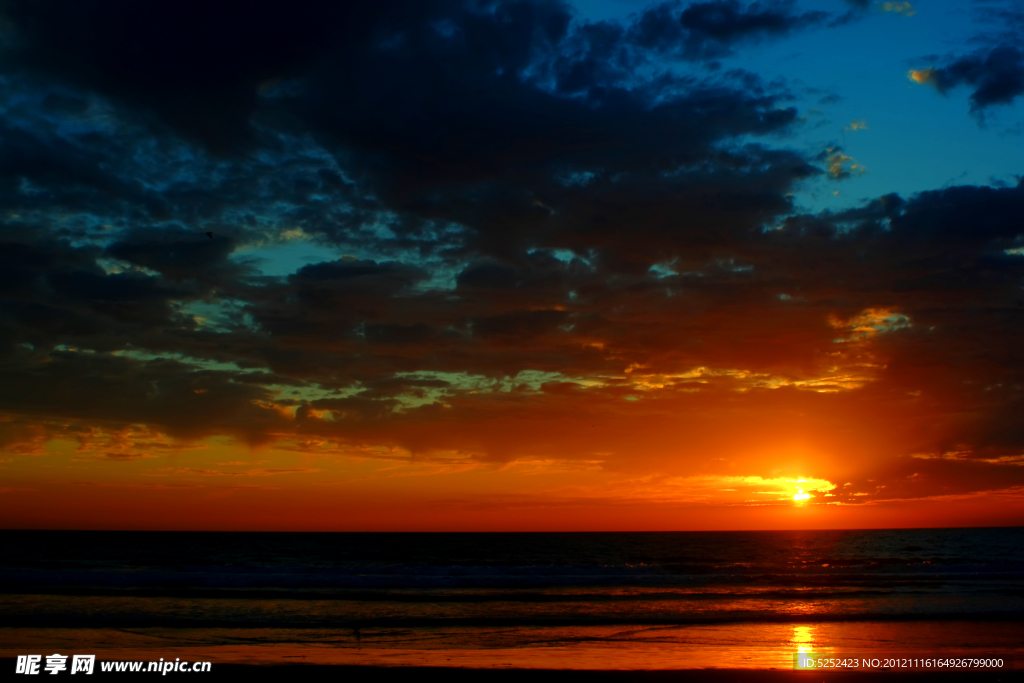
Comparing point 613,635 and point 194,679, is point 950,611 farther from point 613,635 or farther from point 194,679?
point 194,679

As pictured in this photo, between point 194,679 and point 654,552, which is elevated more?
point 194,679

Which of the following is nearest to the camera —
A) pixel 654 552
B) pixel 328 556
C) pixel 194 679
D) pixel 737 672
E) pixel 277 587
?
pixel 194 679

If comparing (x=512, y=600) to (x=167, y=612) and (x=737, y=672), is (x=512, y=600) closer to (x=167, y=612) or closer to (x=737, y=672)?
(x=167, y=612)

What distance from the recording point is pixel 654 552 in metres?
67.7

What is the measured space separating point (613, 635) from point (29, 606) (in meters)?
18.8

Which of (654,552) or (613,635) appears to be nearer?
(613,635)

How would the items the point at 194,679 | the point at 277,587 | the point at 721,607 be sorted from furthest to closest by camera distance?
the point at 277,587 < the point at 721,607 < the point at 194,679

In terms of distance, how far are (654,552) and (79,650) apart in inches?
2332

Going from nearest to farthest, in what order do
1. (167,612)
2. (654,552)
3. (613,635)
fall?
(613,635) → (167,612) → (654,552)

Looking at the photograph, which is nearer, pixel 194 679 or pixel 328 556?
pixel 194 679

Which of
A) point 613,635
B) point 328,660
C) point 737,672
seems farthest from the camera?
point 613,635

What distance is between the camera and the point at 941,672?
13.8m

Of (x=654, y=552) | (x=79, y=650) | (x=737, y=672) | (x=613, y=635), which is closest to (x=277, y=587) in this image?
(x=79, y=650)

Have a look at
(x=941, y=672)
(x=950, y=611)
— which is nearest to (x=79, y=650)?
(x=941, y=672)
